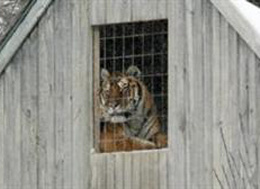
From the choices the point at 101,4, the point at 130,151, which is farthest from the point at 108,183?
the point at 101,4

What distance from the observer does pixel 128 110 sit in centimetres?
2195

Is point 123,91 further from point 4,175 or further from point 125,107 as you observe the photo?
point 4,175

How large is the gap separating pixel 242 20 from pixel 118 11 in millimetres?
1550

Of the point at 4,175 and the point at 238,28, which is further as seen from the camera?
the point at 4,175

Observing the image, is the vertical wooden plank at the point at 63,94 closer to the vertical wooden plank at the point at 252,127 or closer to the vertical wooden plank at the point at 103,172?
the vertical wooden plank at the point at 103,172

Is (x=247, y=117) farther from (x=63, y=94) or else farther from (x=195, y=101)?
(x=63, y=94)

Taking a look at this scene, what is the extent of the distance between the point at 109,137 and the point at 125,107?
355 mm

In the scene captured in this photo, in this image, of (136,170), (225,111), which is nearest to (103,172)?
(136,170)

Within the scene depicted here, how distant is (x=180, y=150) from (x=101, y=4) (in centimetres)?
179

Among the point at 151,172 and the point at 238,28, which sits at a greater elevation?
the point at 238,28

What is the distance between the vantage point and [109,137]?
22031mm

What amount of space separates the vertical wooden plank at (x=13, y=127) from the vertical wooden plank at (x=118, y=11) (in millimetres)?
1180

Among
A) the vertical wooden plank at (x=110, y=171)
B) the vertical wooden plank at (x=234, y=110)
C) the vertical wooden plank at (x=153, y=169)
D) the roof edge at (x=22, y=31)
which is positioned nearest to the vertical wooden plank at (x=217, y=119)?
the vertical wooden plank at (x=234, y=110)

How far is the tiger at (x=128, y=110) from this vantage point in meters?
21.9
